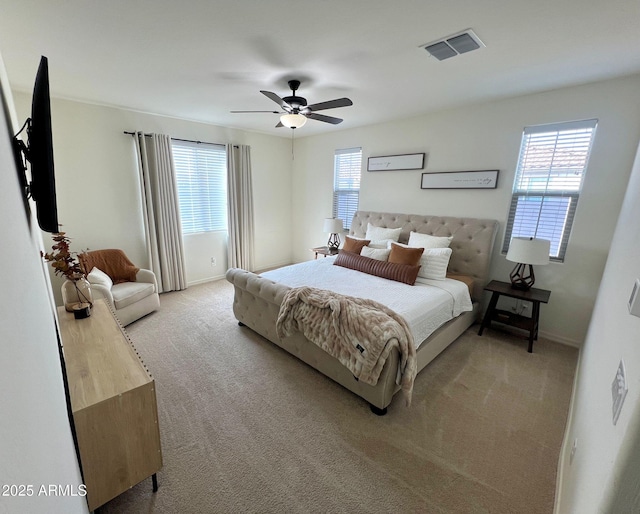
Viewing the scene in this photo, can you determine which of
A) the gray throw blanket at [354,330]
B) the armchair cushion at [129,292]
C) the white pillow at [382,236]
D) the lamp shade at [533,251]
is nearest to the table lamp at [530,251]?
the lamp shade at [533,251]

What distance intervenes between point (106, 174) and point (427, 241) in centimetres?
425

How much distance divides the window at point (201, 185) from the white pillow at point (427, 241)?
3233 millimetres

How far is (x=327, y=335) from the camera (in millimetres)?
2211

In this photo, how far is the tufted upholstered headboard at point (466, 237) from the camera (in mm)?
3321

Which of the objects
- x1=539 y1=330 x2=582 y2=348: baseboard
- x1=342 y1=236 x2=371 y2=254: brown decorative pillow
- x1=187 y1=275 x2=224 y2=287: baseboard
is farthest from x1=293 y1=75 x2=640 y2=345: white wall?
x1=187 y1=275 x2=224 y2=287: baseboard

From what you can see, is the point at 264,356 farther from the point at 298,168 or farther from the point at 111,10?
the point at 298,168

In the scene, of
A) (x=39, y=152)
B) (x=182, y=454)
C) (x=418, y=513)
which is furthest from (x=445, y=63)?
(x=182, y=454)

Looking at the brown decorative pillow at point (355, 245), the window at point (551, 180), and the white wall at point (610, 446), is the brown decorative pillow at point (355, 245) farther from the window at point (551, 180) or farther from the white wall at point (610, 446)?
the white wall at point (610, 446)

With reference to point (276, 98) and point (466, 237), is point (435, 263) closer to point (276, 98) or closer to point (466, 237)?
point (466, 237)

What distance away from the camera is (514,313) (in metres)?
3.22

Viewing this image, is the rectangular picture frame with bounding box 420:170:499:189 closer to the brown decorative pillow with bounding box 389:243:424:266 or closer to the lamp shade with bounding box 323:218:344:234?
the brown decorative pillow with bounding box 389:243:424:266

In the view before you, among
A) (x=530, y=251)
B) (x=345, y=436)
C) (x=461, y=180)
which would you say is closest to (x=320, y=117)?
(x=461, y=180)

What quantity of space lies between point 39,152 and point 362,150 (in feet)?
13.5

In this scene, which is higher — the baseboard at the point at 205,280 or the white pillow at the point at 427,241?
the white pillow at the point at 427,241
